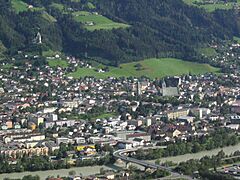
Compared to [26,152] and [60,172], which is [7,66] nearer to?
[26,152]

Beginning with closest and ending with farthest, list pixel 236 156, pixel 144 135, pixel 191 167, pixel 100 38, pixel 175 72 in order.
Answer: pixel 191 167, pixel 236 156, pixel 144 135, pixel 175 72, pixel 100 38

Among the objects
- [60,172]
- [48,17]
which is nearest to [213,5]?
[48,17]

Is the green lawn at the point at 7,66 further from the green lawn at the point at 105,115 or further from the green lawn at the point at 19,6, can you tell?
the green lawn at the point at 105,115

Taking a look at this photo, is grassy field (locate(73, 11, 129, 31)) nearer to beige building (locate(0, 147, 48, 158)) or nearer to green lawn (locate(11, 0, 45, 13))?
green lawn (locate(11, 0, 45, 13))

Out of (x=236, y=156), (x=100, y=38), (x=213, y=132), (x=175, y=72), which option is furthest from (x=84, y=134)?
(x=100, y=38)

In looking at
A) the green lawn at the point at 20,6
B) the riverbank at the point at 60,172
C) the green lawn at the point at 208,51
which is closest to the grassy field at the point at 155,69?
the green lawn at the point at 208,51

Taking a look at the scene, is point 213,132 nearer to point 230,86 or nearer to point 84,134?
point 84,134
